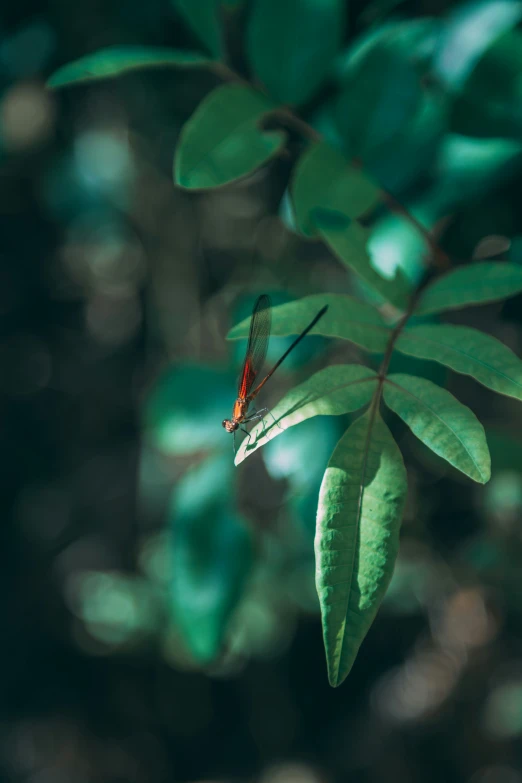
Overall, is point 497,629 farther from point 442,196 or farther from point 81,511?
point 81,511

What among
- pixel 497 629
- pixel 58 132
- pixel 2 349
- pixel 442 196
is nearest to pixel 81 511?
pixel 2 349

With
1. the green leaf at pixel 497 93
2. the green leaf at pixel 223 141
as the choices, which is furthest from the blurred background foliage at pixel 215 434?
the green leaf at pixel 223 141

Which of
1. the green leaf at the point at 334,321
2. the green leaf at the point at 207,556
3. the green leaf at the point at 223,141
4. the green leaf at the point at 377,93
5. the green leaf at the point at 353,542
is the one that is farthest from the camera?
the green leaf at the point at 207,556

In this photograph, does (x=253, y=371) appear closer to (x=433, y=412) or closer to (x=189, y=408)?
(x=189, y=408)

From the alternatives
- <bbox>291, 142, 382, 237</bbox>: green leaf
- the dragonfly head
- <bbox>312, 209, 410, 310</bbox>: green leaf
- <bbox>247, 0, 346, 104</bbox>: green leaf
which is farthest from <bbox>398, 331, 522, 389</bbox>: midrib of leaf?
<bbox>247, 0, 346, 104</bbox>: green leaf

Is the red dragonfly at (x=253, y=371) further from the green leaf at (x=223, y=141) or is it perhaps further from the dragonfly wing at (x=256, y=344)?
the green leaf at (x=223, y=141)
